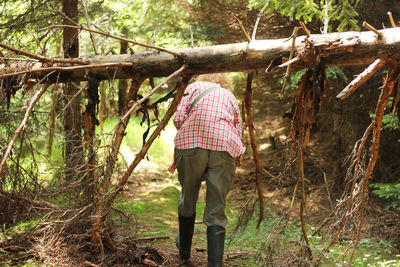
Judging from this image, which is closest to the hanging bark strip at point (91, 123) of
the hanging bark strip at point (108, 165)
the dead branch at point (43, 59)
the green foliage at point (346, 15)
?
the hanging bark strip at point (108, 165)

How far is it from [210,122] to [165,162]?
6.37 meters

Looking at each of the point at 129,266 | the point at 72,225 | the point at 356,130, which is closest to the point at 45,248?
the point at 72,225

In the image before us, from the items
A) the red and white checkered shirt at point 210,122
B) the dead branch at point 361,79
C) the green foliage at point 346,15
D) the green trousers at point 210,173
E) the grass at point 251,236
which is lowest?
the grass at point 251,236

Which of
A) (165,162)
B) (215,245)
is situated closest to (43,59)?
(215,245)

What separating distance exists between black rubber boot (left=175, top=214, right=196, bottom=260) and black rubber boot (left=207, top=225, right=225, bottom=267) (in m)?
0.39

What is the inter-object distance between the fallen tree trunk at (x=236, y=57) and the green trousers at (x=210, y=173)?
86 centimetres

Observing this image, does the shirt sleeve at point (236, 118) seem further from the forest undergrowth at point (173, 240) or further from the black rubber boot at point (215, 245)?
the black rubber boot at point (215, 245)

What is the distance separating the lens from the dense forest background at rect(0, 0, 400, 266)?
12.9 ft

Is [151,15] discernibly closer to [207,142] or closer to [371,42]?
[207,142]

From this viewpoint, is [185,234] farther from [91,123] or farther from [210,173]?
[91,123]

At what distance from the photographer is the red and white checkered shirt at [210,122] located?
13.1 feet

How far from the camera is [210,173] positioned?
4.05 m

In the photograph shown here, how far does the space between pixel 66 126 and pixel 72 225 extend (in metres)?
3.01

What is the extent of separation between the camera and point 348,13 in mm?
4566
